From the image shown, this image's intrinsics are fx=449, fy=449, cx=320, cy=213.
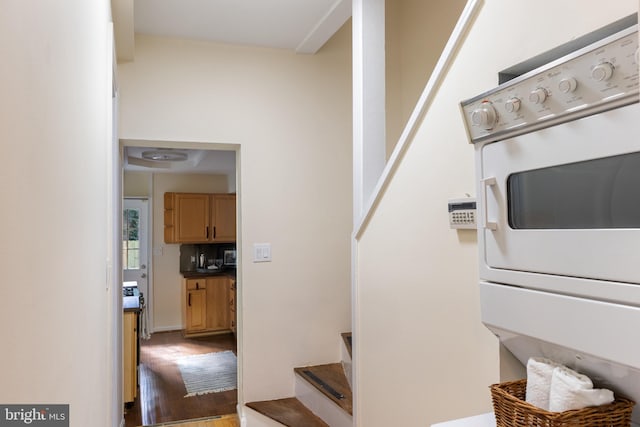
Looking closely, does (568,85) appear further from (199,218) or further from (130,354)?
(199,218)

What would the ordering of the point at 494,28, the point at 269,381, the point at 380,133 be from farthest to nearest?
the point at 269,381 < the point at 380,133 < the point at 494,28

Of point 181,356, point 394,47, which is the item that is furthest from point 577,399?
point 181,356

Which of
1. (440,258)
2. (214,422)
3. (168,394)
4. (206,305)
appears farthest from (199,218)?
(440,258)

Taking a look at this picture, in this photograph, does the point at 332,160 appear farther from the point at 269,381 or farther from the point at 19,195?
the point at 19,195

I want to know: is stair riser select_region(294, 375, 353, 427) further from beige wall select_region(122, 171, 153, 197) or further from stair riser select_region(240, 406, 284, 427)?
beige wall select_region(122, 171, 153, 197)

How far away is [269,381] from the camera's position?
2.97 meters

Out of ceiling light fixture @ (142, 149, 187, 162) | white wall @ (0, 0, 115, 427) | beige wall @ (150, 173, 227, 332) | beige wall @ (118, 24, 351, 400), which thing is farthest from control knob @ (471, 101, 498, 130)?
beige wall @ (150, 173, 227, 332)

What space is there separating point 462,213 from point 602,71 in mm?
598

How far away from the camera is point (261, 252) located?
296 centimetres

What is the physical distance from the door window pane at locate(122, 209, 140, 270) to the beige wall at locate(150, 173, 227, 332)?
0.26 metres

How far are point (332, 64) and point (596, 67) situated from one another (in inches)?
99.3

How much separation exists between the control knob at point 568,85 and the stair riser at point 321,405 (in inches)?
79.5

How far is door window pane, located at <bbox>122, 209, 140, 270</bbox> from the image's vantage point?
22.0 feet

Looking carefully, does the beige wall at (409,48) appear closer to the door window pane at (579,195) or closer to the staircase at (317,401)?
the staircase at (317,401)
